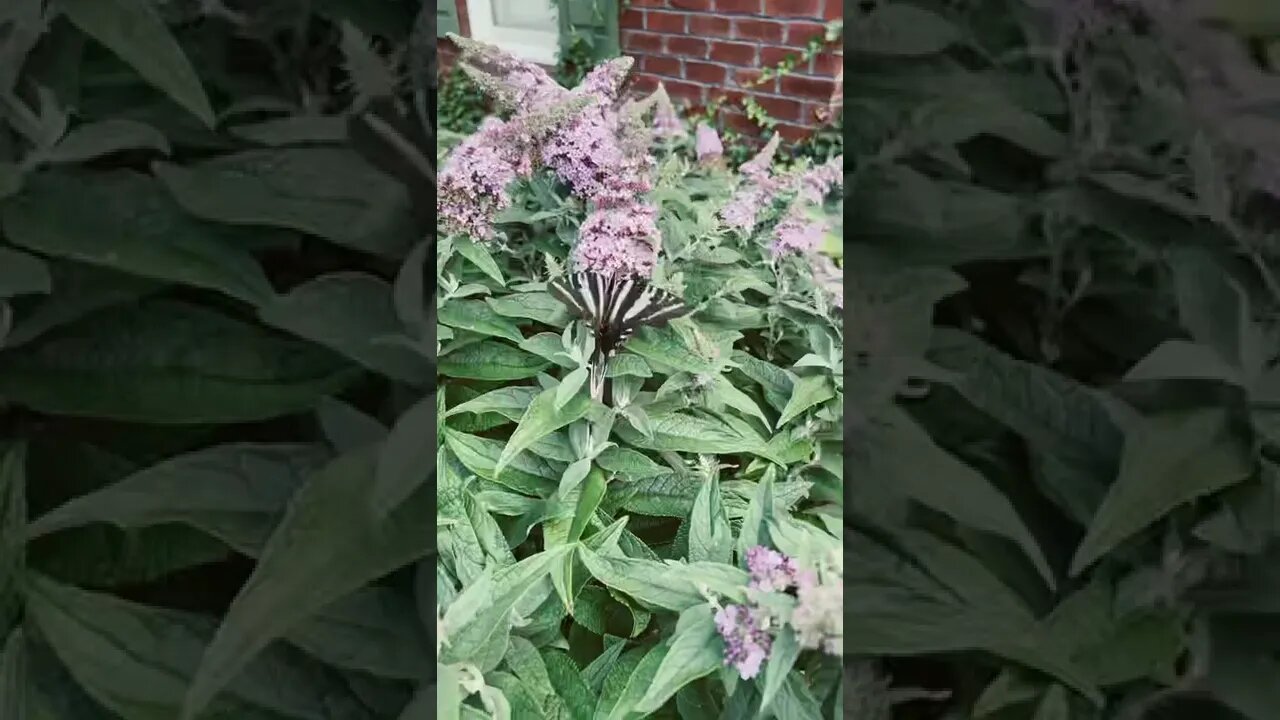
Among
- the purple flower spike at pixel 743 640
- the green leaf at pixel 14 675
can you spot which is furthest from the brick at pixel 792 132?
the green leaf at pixel 14 675

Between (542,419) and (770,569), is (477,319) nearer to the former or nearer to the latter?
(542,419)

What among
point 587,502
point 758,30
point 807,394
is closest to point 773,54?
point 758,30

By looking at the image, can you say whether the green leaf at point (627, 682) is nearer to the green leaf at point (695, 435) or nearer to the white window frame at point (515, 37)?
the green leaf at point (695, 435)

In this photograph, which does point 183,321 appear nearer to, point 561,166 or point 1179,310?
point 561,166

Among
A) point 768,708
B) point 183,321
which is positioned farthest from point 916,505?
point 183,321

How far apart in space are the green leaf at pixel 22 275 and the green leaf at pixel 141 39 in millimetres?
130

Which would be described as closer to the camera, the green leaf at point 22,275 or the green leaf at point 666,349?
the green leaf at point 22,275

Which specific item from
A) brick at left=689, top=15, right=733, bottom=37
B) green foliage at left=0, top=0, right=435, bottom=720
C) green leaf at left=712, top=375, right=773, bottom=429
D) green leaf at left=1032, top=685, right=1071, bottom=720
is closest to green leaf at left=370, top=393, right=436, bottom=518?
green foliage at left=0, top=0, right=435, bottom=720

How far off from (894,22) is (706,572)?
38cm

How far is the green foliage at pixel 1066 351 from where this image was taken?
0.53m

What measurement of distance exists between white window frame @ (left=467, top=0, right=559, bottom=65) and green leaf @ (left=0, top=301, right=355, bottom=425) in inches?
9.5

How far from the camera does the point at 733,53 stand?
60 centimetres

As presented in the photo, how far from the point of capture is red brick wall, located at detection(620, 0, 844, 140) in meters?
0.58

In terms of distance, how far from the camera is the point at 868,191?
57 centimetres
